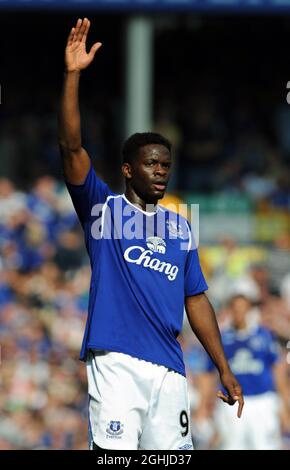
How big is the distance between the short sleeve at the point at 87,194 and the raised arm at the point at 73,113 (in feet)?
0.12

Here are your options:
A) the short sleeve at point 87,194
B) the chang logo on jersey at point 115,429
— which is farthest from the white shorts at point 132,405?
the short sleeve at point 87,194

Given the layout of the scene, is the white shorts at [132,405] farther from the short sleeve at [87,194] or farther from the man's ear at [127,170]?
the man's ear at [127,170]

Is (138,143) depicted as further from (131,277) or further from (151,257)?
(131,277)

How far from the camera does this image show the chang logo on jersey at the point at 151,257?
5898mm

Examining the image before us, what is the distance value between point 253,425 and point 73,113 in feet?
21.9

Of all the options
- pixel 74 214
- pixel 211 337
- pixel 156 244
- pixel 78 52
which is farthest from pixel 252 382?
pixel 78 52

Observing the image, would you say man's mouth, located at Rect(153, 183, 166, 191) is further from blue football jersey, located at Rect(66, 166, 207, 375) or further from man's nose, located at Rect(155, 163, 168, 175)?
blue football jersey, located at Rect(66, 166, 207, 375)

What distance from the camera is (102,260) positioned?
592 centimetres

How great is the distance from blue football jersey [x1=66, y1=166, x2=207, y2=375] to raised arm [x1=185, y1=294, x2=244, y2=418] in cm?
16

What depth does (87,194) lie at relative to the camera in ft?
19.4

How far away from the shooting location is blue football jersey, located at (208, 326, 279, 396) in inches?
446

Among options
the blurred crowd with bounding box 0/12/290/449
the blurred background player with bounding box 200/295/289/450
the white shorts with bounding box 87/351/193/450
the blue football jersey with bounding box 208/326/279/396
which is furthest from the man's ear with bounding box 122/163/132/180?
the blue football jersey with bounding box 208/326/279/396
